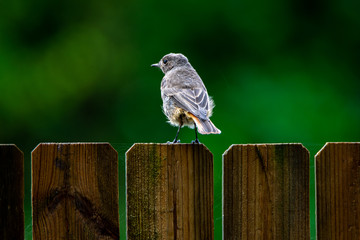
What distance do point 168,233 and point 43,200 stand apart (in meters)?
0.55

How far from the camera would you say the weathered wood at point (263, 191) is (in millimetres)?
2426

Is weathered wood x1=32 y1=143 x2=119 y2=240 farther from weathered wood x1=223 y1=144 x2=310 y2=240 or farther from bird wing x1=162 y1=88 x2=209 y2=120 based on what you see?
bird wing x1=162 y1=88 x2=209 y2=120

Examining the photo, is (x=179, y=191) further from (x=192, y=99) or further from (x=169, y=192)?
(x=192, y=99)

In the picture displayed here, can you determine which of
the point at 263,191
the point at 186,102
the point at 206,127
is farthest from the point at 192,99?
the point at 263,191

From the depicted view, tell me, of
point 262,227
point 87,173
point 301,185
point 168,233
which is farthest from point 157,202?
point 301,185

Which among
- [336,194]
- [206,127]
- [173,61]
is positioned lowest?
[336,194]

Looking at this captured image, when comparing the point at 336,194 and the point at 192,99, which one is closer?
the point at 336,194

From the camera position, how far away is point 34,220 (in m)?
2.35

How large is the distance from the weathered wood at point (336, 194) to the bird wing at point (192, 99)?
1.09m

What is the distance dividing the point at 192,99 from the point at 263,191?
1.46 m

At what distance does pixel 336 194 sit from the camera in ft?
8.25

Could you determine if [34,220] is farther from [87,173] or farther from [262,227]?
[262,227]

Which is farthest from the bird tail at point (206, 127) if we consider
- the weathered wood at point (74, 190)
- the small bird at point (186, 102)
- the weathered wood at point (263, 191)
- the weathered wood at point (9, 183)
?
the weathered wood at point (9, 183)

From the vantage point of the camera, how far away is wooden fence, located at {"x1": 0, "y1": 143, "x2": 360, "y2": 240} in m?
2.34
